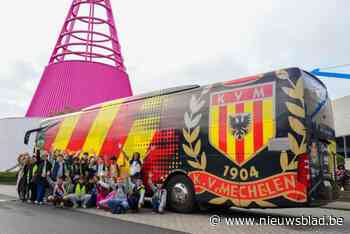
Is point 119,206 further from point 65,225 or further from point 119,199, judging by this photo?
point 65,225

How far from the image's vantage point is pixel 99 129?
1242cm

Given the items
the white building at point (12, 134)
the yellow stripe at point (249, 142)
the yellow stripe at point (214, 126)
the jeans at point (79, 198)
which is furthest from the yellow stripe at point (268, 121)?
the white building at point (12, 134)

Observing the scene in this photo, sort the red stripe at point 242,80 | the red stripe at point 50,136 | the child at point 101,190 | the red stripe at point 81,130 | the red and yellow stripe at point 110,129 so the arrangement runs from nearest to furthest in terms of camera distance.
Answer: the red stripe at point 242,80 → the red and yellow stripe at point 110,129 → the child at point 101,190 → the red stripe at point 81,130 → the red stripe at point 50,136

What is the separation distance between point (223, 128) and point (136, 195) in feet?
9.71

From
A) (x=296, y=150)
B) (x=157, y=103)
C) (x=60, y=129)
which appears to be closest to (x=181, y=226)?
(x=296, y=150)

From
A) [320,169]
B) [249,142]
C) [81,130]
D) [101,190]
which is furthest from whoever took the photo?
[81,130]

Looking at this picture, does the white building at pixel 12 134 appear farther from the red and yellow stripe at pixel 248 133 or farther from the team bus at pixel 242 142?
the red and yellow stripe at pixel 248 133

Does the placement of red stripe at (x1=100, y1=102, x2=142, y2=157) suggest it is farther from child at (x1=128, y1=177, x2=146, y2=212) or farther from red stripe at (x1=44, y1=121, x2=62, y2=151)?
red stripe at (x1=44, y1=121, x2=62, y2=151)

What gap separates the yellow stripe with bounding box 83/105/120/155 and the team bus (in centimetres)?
131

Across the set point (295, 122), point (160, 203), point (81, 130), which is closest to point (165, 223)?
point (160, 203)

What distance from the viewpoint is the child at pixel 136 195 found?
9.83 metres

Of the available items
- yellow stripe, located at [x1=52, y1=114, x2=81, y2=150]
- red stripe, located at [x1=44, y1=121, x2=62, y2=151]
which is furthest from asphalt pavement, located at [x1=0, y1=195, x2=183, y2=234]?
red stripe, located at [x1=44, y1=121, x2=62, y2=151]

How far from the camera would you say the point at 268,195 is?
300 inches

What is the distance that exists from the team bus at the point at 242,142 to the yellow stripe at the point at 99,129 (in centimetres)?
131
